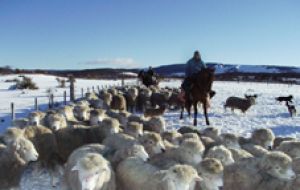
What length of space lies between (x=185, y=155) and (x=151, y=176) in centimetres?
85

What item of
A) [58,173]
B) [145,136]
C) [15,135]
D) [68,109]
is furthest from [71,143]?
[68,109]

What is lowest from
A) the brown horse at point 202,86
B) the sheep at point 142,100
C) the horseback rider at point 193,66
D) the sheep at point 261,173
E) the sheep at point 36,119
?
the sheep at point 142,100

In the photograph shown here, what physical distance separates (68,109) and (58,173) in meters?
3.65

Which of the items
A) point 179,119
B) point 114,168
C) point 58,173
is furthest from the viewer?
point 179,119

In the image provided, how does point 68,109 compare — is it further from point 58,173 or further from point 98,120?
point 58,173

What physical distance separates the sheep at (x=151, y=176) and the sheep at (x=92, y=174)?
0.22 metres

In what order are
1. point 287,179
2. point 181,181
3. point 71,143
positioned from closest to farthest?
point 181,181 < point 287,179 < point 71,143

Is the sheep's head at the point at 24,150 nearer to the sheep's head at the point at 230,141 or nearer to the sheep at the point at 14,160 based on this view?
the sheep at the point at 14,160

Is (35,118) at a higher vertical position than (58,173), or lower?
higher

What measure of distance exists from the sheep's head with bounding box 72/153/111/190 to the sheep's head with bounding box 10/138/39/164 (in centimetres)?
173

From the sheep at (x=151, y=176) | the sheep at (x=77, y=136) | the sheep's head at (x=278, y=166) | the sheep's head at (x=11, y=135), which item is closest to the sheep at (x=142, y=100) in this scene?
the sheep at (x=77, y=136)

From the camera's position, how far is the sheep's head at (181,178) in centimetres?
473

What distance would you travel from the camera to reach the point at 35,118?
29.5ft

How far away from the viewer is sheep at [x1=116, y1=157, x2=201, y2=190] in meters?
4.75
